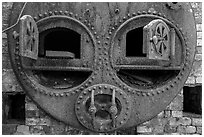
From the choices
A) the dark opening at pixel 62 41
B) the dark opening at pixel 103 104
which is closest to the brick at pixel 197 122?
the dark opening at pixel 103 104

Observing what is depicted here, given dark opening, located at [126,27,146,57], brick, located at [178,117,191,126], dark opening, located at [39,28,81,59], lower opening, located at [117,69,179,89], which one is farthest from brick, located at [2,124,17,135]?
brick, located at [178,117,191,126]

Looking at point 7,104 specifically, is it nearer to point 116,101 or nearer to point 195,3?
point 116,101

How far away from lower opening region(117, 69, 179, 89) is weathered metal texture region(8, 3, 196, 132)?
0.32 feet

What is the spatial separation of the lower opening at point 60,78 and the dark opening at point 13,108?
0.47 m

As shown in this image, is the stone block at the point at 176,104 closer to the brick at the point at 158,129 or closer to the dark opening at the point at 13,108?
the brick at the point at 158,129

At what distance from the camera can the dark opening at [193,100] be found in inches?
155

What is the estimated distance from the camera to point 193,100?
407 centimetres

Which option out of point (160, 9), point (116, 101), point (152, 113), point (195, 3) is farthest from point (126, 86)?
point (195, 3)

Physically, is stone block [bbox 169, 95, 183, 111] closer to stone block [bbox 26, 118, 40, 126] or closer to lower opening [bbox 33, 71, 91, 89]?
lower opening [bbox 33, 71, 91, 89]

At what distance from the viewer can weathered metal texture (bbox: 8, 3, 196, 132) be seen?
11.5ft

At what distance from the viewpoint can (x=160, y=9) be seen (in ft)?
11.8

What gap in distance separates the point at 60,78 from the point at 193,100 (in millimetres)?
1943

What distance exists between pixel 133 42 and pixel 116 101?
1.18 m

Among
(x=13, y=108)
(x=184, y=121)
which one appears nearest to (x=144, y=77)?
(x=184, y=121)
